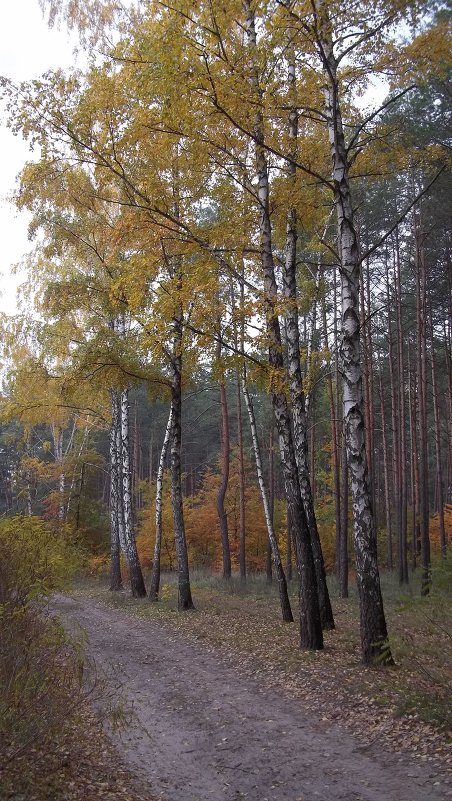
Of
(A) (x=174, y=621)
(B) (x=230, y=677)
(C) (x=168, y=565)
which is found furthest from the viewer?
(C) (x=168, y=565)

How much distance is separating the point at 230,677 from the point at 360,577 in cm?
211

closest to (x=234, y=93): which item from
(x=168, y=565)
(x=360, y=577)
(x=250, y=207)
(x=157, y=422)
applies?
(x=250, y=207)

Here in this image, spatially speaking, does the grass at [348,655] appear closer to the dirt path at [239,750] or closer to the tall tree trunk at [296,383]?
the dirt path at [239,750]

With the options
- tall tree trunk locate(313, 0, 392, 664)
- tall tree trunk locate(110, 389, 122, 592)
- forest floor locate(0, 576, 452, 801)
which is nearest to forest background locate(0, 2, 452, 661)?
tall tree trunk locate(313, 0, 392, 664)

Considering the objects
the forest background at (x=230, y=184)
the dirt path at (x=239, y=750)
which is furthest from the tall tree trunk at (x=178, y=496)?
the dirt path at (x=239, y=750)

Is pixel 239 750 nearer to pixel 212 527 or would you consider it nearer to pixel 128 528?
pixel 128 528

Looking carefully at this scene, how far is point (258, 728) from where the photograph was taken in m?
5.58

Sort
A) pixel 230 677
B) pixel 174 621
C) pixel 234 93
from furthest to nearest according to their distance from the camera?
pixel 174 621 → pixel 230 677 → pixel 234 93

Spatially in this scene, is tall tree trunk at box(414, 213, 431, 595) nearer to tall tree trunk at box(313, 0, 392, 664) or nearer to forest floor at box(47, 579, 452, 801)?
forest floor at box(47, 579, 452, 801)

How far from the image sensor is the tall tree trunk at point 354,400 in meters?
6.99

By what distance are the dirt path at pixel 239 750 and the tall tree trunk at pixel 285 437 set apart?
1334mm

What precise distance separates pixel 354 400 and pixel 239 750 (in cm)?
407

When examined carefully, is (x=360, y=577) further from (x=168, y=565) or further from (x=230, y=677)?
(x=168, y=565)

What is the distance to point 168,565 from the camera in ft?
106
